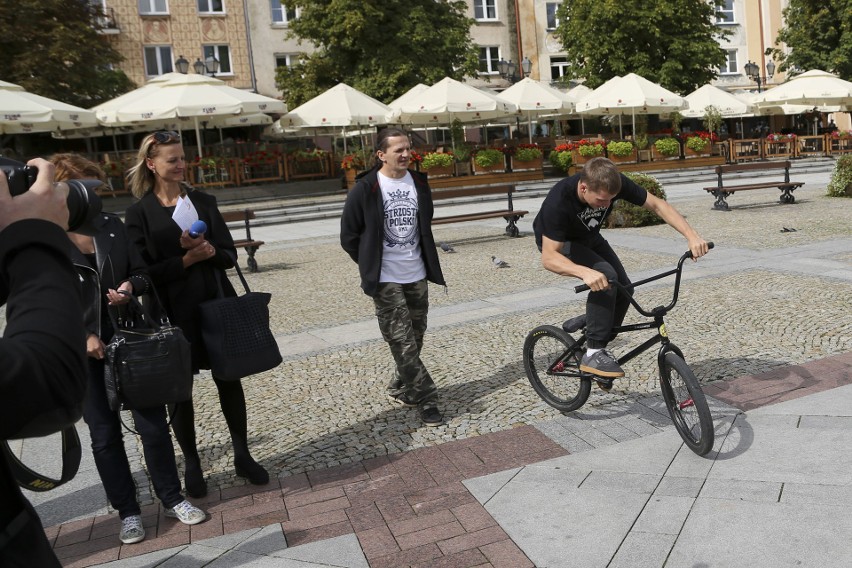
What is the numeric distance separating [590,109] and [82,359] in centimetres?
2796

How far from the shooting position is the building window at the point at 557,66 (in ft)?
146

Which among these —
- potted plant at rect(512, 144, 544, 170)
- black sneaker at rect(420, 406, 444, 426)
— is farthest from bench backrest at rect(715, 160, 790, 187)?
black sneaker at rect(420, 406, 444, 426)

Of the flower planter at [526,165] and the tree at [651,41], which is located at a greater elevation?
the tree at [651,41]

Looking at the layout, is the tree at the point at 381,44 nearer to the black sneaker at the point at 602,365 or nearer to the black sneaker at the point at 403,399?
the black sneaker at the point at 403,399

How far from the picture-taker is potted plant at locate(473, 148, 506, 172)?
25969 millimetres

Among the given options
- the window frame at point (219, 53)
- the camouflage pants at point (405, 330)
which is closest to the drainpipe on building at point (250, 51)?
the window frame at point (219, 53)

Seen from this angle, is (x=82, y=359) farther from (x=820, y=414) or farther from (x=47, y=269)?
(x=820, y=414)

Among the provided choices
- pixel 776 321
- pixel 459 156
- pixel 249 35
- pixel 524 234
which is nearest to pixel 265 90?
pixel 249 35

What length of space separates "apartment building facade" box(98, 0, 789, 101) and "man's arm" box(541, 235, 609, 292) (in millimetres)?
31213

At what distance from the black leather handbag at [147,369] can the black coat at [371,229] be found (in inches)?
62.2

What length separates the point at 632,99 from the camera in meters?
27.2

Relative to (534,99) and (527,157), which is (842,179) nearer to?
(527,157)

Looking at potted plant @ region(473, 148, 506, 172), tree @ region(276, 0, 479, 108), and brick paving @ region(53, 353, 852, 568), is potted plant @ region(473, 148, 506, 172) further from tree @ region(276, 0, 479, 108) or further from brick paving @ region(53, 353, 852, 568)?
brick paving @ region(53, 353, 852, 568)

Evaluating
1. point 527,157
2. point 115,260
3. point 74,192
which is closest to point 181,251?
point 115,260
